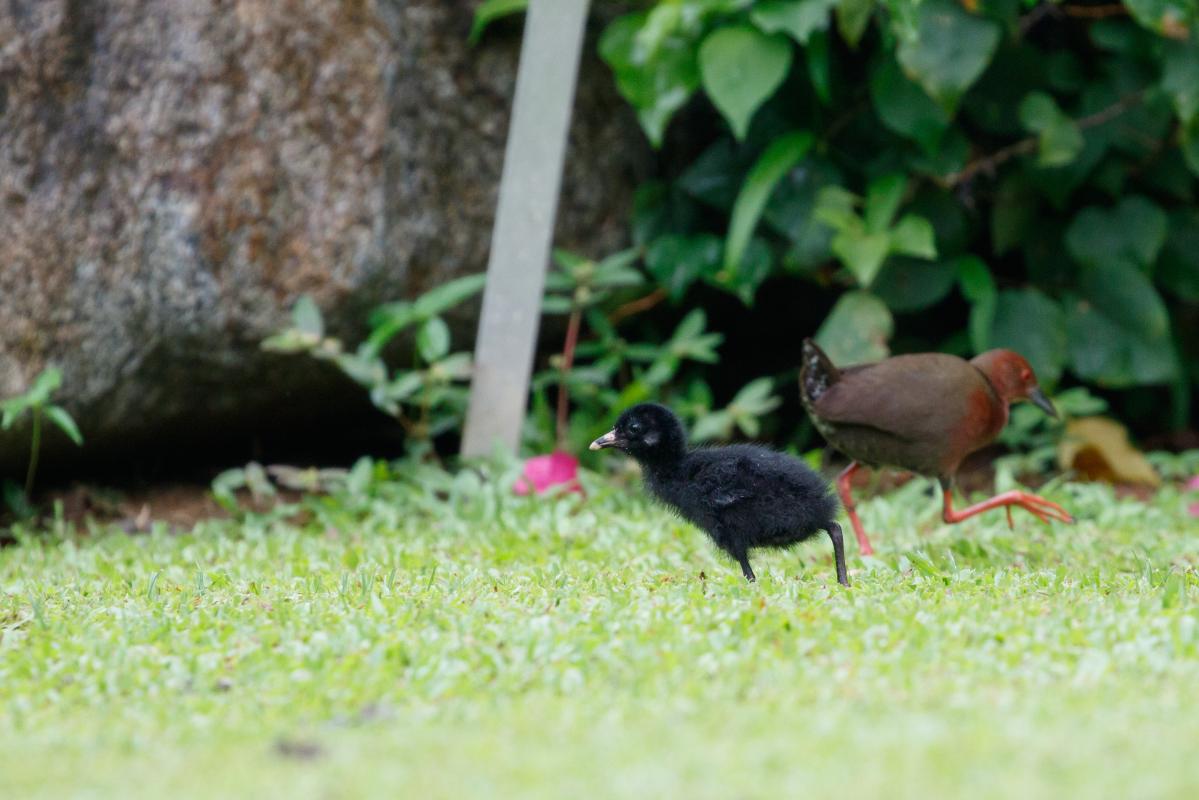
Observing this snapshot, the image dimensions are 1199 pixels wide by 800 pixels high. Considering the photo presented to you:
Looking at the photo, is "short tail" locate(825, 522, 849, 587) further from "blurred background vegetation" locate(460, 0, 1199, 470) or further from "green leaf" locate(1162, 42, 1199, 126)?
"green leaf" locate(1162, 42, 1199, 126)

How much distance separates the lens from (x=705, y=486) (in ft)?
15.8

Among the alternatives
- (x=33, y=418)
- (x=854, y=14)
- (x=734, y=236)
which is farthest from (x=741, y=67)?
(x=33, y=418)

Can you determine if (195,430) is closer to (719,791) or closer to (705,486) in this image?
(705,486)

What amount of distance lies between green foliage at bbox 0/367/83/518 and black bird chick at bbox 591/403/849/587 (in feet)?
8.18

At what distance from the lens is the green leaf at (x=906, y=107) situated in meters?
7.25

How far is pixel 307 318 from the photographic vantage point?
6746 millimetres

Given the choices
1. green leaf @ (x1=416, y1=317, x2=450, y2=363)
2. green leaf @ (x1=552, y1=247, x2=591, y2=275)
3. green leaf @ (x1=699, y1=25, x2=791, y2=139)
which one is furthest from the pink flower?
green leaf @ (x1=699, y1=25, x2=791, y2=139)

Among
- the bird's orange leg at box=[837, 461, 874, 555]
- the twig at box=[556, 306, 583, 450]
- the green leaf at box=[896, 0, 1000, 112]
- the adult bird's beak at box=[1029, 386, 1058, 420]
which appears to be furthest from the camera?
the twig at box=[556, 306, 583, 450]

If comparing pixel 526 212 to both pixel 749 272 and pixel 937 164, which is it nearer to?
pixel 749 272

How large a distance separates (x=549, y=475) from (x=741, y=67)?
7.10 feet

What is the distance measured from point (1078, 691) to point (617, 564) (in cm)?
226

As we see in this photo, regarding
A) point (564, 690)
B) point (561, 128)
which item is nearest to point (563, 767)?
point (564, 690)

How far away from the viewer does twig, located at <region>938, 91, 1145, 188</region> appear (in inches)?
304

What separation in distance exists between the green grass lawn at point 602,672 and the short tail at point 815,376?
655mm
